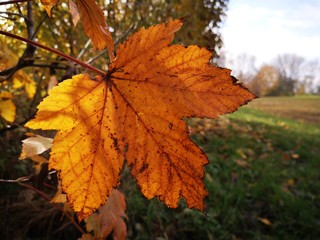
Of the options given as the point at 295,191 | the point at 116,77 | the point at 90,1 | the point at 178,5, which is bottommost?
the point at 295,191

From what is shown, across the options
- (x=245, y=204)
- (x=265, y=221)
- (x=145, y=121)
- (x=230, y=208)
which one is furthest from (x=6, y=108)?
(x=245, y=204)

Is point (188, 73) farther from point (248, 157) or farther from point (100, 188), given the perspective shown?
point (248, 157)

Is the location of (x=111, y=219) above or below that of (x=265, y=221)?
above

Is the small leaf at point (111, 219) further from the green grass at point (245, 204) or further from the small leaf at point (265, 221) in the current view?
the small leaf at point (265, 221)

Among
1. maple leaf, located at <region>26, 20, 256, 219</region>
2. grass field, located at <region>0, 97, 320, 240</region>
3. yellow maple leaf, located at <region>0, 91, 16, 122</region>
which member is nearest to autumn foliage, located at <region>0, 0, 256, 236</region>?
maple leaf, located at <region>26, 20, 256, 219</region>

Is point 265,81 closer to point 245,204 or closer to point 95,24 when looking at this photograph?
point 245,204

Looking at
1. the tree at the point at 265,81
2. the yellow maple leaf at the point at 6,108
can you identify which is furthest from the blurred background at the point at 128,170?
the tree at the point at 265,81

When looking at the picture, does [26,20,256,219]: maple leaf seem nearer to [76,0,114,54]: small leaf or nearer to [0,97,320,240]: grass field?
[76,0,114,54]: small leaf

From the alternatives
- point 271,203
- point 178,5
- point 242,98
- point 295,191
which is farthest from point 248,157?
point 242,98
